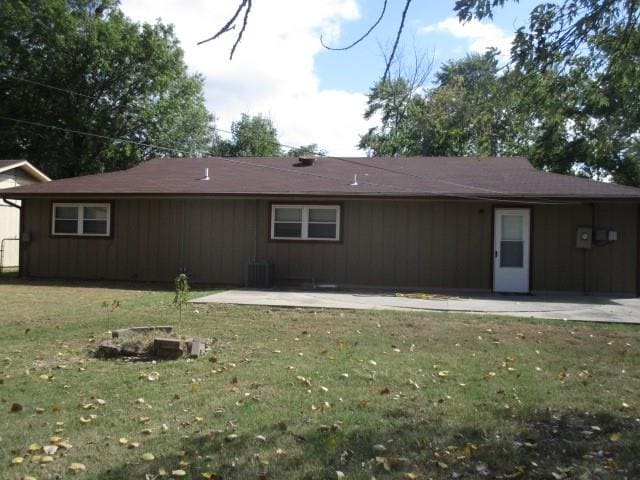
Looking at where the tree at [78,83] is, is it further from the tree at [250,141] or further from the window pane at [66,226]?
the window pane at [66,226]

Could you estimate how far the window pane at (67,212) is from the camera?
15.8 meters

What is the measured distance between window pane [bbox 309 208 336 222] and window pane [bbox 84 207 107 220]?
18.2 ft

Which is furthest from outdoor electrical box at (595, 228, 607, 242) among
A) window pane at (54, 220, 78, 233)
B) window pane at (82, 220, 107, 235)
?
window pane at (54, 220, 78, 233)

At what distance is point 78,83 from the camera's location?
101 feet

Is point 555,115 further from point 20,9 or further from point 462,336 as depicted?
point 20,9

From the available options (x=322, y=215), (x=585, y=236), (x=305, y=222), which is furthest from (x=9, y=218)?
(x=585, y=236)

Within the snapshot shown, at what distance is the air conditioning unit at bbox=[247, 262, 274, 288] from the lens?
545 inches

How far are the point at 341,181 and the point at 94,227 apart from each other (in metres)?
6.65

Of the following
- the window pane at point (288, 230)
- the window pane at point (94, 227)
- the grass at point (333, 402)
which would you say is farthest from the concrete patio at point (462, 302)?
the window pane at point (94, 227)

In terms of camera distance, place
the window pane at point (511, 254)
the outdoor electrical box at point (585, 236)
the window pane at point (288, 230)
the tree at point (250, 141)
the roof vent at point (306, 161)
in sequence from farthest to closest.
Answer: the tree at point (250, 141)
the roof vent at point (306, 161)
the window pane at point (288, 230)
the window pane at point (511, 254)
the outdoor electrical box at point (585, 236)

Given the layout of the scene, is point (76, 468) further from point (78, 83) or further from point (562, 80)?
point (78, 83)

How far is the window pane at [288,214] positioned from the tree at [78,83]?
17744mm

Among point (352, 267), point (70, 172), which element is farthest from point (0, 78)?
point (352, 267)

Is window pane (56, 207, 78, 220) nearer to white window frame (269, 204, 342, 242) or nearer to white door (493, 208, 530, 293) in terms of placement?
white window frame (269, 204, 342, 242)
